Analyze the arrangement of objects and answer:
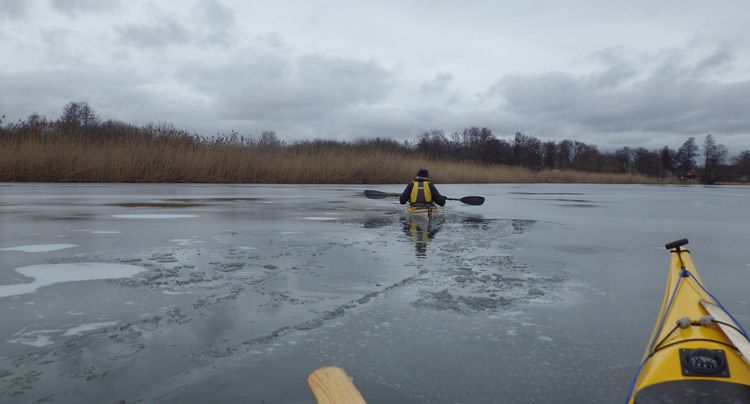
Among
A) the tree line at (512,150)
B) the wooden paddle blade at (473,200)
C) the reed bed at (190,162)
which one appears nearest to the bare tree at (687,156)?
the tree line at (512,150)

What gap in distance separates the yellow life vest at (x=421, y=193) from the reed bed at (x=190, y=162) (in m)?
12.7

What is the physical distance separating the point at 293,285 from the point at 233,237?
101 inches

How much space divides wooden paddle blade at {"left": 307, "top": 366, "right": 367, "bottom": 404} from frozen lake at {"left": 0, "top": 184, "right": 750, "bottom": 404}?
134 mm

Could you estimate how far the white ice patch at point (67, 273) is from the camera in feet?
11.4

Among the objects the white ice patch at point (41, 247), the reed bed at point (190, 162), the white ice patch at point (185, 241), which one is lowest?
the white ice patch at point (41, 247)

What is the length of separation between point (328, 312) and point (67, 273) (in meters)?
2.21

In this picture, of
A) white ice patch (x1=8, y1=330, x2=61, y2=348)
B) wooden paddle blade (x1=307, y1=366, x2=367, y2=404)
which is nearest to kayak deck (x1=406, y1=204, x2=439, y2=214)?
white ice patch (x1=8, y1=330, x2=61, y2=348)

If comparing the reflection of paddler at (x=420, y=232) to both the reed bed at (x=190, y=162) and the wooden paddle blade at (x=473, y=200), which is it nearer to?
the wooden paddle blade at (x=473, y=200)

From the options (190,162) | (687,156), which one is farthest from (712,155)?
(190,162)

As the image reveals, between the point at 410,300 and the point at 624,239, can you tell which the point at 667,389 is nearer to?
the point at 410,300

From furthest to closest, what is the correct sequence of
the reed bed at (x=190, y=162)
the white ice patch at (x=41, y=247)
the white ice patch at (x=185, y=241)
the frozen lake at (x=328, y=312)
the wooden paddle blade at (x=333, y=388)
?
the reed bed at (x=190, y=162)
the white ice patch at (x=185, y=241)
the white ice patch at (x=41, y=247)
the frozen lake at (x=328, y=312)
the wooden paddle blade at (x=333, y=388)

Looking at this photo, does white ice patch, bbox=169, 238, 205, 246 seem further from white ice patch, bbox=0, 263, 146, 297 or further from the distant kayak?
the distant kayak

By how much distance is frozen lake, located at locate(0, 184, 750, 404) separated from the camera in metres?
2.05

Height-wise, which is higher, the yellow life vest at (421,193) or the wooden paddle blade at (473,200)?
the yellow life vest at (421,193)
